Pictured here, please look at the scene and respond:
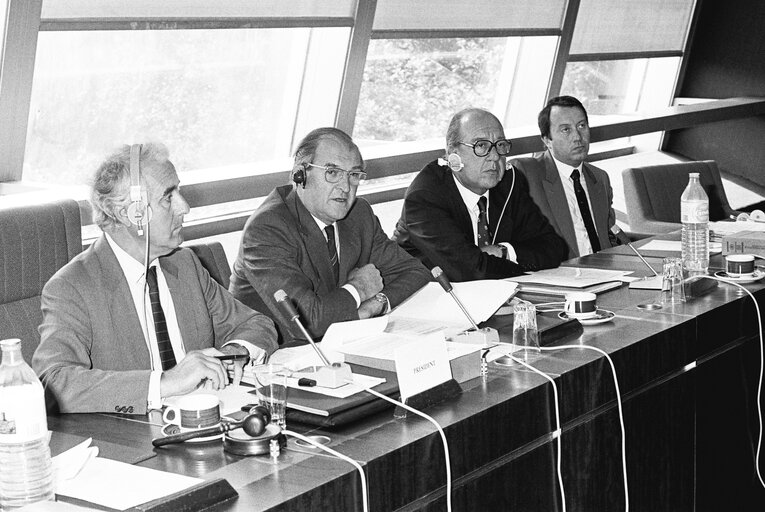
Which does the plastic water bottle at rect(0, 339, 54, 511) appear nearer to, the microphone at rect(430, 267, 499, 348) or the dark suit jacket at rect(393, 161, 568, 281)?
the microphone at rect(430, 267, 499, 348)

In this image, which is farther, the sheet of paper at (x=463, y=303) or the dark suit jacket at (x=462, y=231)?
the dark suit jacket at (x=462, y=231)

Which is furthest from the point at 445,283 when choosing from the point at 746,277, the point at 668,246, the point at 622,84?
the point at 622,84

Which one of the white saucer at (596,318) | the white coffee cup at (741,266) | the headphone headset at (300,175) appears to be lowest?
the white saucer at (596,318)

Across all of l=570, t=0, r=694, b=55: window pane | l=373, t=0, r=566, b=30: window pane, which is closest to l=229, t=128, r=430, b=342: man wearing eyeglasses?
l=373, t=0, r=566, b=30: window pane

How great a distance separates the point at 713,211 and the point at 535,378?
3.61 metres

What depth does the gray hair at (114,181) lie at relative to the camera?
2320mm

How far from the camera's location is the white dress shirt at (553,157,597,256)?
4242 mm

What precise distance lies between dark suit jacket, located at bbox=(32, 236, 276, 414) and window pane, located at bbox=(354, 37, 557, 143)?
8.69 feet

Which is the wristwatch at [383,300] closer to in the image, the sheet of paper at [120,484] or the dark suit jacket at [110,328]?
the dark suit jacket at [110,328]

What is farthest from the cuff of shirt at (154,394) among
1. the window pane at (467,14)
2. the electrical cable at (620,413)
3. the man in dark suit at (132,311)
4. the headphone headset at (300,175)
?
the window pane at (467,14)

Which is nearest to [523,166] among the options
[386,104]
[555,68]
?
[386,104]

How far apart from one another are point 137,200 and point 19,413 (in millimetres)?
962

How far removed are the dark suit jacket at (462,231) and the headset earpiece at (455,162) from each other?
0.19ft

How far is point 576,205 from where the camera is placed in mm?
4293
